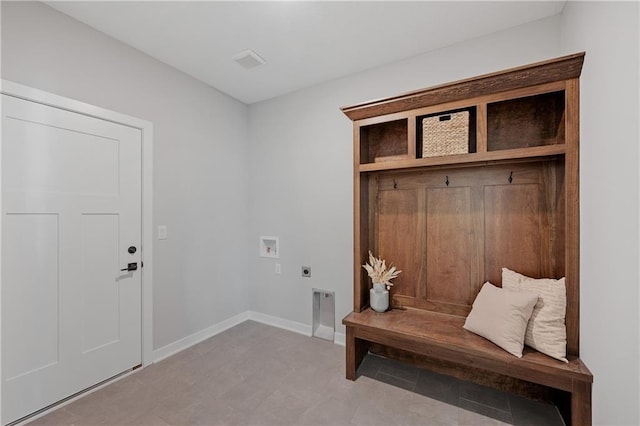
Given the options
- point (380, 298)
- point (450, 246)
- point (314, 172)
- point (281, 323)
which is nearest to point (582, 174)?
point (450, 246)

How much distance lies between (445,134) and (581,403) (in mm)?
1712

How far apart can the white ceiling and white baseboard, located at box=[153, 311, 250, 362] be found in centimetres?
260

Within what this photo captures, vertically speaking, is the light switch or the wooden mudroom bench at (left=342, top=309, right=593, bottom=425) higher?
the light switch

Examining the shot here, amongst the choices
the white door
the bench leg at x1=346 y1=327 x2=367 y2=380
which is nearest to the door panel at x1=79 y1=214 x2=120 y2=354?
the white door

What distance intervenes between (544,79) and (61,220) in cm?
325

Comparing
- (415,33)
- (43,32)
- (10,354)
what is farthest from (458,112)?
(10,354)

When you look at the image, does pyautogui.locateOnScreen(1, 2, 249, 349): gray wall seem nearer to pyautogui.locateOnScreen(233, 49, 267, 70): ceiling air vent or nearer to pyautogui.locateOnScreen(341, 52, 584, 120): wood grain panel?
pyautogui.locateOnScreen(233, 49, 267, 70): ceiling air vent

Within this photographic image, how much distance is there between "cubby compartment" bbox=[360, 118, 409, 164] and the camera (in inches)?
94.3

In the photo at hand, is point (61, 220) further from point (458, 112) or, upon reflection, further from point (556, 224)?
point (556, 224)

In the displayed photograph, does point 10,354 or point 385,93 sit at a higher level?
point 385,93

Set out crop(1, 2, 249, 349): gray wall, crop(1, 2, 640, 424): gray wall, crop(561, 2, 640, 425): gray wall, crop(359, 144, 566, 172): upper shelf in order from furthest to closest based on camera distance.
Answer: crop(1, 2, 249, 349): gray wall → crop(359, 144, 566, 172): upper shelf → crop(1, 2, 640, 424): gray wall → crop(561, 2, 640, 425): gray wall

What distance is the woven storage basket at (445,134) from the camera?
195 cm

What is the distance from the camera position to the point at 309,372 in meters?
2.26

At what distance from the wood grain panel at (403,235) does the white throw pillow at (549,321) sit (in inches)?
30.3
